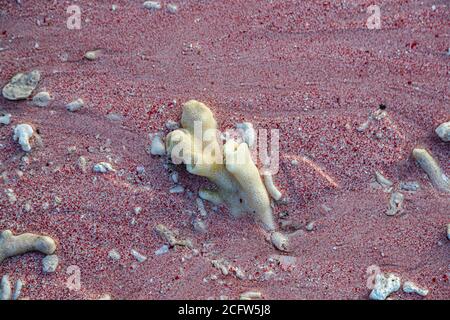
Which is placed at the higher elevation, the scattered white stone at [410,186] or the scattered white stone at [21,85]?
the scattered white stone at [21,85]

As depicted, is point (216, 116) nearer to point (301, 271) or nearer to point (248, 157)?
point (248, 157)

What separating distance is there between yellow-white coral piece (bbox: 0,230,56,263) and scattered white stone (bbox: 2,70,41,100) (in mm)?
965

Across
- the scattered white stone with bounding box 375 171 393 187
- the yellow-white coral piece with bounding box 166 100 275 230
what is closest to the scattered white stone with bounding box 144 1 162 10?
the yellow-white coral piece with bounding box 166 100 275 230

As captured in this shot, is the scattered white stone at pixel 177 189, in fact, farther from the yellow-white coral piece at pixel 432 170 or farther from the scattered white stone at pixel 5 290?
the yellow-white coral piece at pixel 432 170

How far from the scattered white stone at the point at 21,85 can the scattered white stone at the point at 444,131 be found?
284cm

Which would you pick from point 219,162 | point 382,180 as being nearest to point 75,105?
point 219,162

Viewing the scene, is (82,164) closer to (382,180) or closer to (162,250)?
(162,250)

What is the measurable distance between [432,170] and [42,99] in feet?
9.04

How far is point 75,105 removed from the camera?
11.8 ft

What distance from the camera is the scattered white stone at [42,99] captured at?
11.9 feet

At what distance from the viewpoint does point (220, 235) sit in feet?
11.2

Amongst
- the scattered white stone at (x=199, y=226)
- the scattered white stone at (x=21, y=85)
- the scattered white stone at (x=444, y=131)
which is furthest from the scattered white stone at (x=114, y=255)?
the scattered white stone at (x=444, y=131)

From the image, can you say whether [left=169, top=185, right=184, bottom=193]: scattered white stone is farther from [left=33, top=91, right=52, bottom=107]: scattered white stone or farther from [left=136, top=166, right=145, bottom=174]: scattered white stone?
[left=33, top=91, right=52, bottom=107]: scattered white stone
